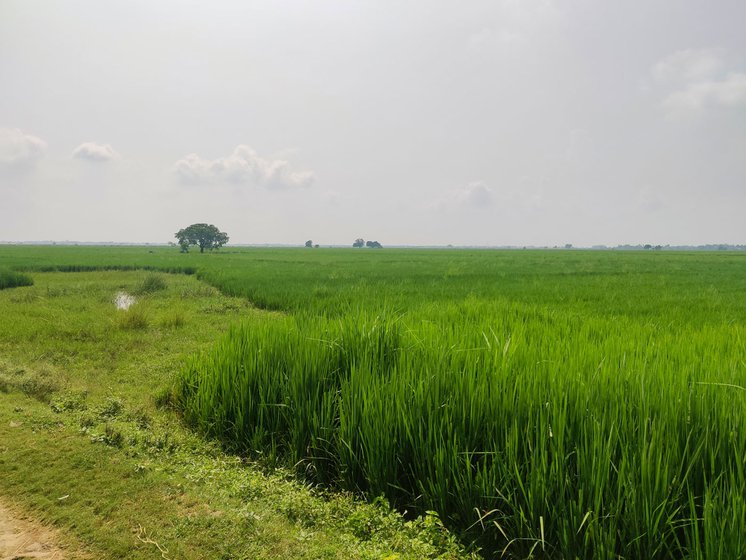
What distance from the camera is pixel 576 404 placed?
2.58 meters

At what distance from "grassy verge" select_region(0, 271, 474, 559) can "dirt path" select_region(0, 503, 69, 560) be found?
0.07 metres

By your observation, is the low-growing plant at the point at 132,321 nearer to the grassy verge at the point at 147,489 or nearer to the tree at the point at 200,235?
the grassy verge at the point at 147,489

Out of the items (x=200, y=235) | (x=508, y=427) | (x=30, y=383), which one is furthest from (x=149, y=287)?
(x=200, y=235)

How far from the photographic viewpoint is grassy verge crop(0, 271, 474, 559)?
2324 mm

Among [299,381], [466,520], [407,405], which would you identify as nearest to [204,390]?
[299,381]

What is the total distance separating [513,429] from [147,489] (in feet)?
8.64

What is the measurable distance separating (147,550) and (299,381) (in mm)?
1756

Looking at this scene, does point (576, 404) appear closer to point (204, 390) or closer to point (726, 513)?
point (726, 513)

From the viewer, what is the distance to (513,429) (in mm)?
2490

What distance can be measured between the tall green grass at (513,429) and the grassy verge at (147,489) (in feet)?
0.98

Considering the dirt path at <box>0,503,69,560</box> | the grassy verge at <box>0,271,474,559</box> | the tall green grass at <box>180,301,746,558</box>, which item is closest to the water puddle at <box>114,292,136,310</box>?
the grassy verge at <box>0,271,474,559</box>

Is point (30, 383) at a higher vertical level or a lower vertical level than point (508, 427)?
lower

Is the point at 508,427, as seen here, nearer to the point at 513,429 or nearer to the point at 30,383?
the point at 513,429

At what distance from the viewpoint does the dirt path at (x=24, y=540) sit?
7.37ft
